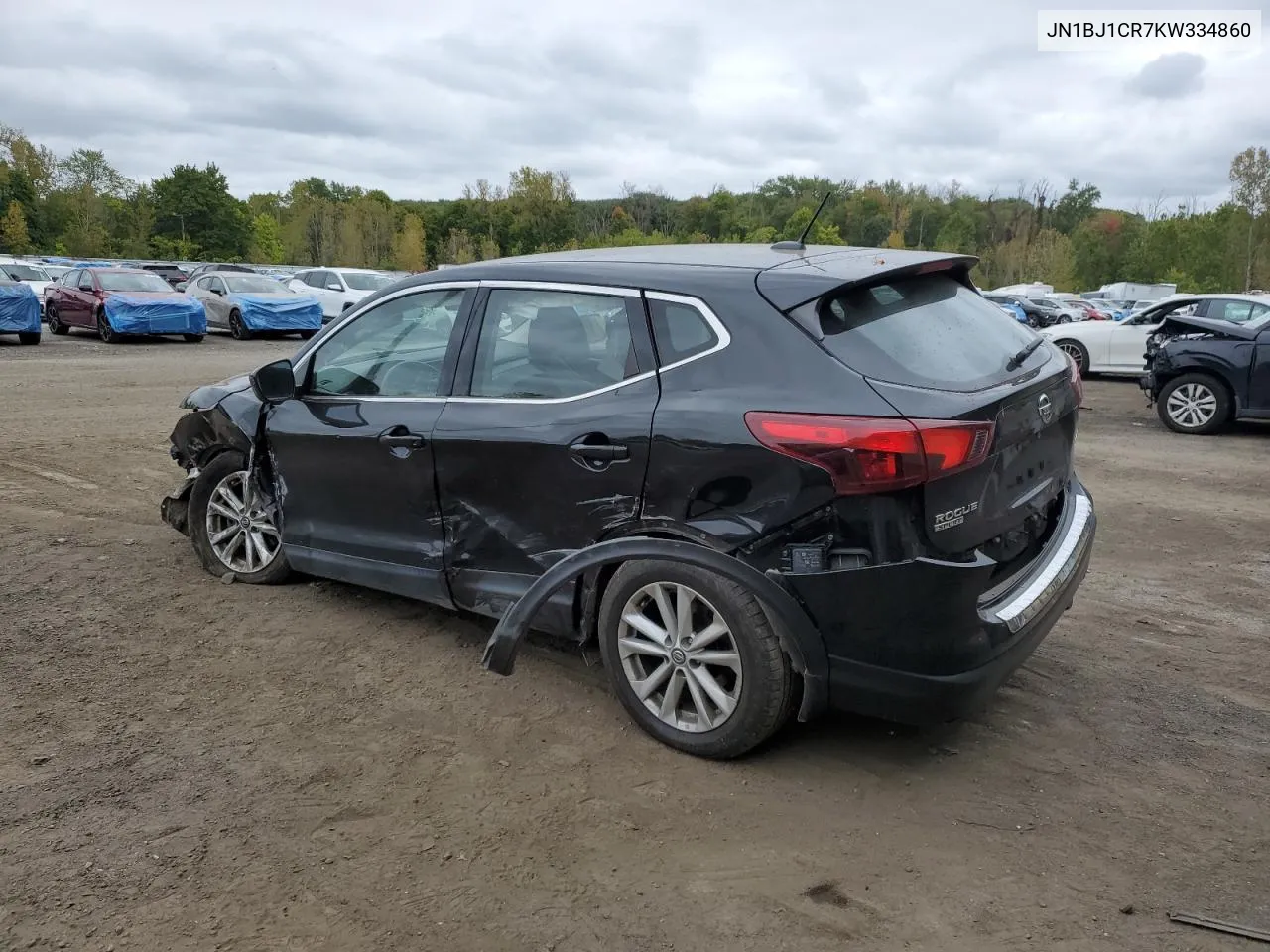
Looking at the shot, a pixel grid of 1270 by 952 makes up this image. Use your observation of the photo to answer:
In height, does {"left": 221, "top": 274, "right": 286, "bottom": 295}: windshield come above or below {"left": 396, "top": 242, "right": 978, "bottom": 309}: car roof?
above

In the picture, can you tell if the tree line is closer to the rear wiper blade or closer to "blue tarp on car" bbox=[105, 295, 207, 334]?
"blue tarp on car" bbox=[105, 295, 207, 334]

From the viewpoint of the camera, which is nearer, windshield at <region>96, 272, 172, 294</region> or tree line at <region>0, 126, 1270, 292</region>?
windshield at <region>96, 272, 172, 294</region>

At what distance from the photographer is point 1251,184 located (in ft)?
208

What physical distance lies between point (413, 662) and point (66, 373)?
13.3m

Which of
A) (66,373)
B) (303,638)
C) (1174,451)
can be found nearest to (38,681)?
(303,638)

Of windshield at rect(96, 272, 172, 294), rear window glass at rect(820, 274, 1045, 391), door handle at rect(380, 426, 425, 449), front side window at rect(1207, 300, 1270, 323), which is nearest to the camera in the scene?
rear window glass at rect(820, 274, 1045, 391)

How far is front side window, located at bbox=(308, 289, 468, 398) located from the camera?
14.1 ft

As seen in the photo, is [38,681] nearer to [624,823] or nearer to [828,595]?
[624,823]

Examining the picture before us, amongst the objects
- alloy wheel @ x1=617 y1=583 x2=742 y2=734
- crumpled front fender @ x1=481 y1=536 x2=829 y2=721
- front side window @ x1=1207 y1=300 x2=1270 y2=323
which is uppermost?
front side window @ x1=1207 y1=300 x2=1270 y2=323

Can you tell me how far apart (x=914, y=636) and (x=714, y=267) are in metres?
1.48

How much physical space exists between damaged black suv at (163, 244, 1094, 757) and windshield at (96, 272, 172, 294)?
20.0 m

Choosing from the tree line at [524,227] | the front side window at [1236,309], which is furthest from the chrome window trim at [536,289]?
the tree line at [524,227]

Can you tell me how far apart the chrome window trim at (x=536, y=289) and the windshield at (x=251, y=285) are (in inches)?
799

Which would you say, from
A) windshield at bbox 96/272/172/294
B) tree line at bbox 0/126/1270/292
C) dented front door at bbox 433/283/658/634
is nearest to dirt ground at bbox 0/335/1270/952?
dented front door at bbox 433/283/658/634
